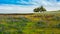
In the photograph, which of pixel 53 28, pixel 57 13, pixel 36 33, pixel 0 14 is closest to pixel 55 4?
pixel 57 13

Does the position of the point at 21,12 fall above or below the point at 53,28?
above

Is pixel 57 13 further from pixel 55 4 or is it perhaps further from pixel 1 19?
pixel 1 19

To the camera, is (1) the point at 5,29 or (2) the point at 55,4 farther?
(2) the point at 55,4

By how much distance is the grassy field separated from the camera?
237 centimetres

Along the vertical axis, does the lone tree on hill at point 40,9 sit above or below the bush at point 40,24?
above

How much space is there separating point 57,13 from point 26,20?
52 cm

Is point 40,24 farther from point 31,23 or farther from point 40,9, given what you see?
point 40,9

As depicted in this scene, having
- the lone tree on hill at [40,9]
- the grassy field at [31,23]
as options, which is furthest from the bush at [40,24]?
the lone tree on hill at [40,9]

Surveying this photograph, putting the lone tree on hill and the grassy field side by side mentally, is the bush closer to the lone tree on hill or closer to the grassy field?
the grassy field

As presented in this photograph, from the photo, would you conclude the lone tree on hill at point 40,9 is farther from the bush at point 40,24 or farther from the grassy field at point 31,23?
the bush at point 40,24

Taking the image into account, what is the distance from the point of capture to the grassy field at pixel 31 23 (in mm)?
2368

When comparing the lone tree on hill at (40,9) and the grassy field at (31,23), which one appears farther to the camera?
the lone tree on hill at (40,9)

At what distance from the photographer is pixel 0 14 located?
2.51 meters

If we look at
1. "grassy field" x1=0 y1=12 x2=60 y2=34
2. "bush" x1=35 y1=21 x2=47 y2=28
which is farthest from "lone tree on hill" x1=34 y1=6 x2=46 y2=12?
"bush" x1=35 y1=21 x2=47 y2=28
